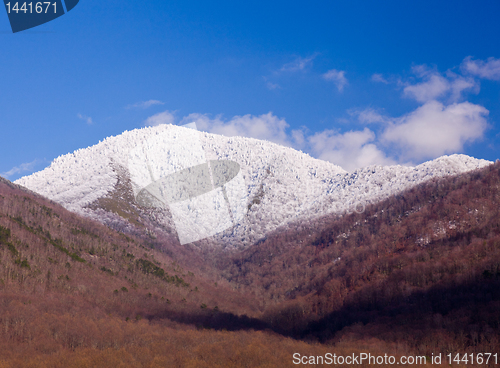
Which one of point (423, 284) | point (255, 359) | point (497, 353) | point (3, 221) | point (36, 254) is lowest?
point (497, 353)

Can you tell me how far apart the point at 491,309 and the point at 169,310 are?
132m

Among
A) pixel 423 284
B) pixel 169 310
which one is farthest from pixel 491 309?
pixel 169 310

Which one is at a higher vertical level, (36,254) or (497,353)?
(36,254)

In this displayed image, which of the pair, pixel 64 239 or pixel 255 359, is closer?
pixel 255 359

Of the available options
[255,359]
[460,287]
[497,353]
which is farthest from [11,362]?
[460,287]

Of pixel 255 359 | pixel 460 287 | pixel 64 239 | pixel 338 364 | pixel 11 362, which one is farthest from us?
pixel 64 239

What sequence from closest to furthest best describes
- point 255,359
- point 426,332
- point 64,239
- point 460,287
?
point 255,359, point 426,332, point 460,287, point 64,239

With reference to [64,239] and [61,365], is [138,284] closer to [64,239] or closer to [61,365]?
[64,239]

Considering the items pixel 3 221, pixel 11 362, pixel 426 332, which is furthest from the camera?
pixel 3 221

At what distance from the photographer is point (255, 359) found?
85500 millimetres

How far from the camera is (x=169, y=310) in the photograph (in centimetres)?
16375

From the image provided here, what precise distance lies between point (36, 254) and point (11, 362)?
85.8 m

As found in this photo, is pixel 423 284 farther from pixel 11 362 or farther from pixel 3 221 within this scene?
pixel 3 221

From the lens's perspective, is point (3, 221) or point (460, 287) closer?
point (3, 221)
